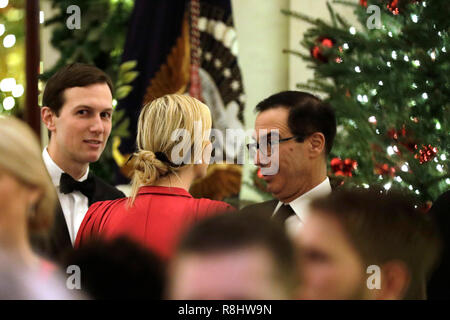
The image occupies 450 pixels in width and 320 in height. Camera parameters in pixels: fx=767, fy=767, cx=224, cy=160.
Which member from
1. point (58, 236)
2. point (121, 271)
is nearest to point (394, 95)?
point (58, 236)

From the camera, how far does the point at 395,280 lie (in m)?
1.32

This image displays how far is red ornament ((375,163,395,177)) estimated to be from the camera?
3.38 m

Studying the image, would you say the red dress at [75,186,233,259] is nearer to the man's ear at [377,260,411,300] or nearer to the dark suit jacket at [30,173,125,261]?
the dark suit jacket at [30,173,125,261]

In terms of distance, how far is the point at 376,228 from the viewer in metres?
1.28

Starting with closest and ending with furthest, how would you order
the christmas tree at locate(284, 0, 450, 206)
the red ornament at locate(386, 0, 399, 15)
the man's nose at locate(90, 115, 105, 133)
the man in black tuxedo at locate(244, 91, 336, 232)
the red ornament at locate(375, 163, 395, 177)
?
the man in black tuxedo at locate(244, 91, 336, 232)
the man's nose at locate(90, 115, 105, 133)
the christmas tree at locate(284, 0, 450, 206)
the red ornament at locate(375, 163, 395, 177)
the red ornament at locate(386, 0, 399, 15)

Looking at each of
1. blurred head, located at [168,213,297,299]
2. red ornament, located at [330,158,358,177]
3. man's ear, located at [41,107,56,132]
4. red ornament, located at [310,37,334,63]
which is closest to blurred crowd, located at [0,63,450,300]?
blurred head, located at [168,213,297,299]

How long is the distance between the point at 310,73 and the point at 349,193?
4.58m

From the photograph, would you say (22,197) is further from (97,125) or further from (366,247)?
(97,125)

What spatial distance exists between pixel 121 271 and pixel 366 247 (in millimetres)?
406

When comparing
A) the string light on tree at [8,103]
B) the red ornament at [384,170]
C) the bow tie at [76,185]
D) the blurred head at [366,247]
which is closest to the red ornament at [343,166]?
the red ornament at [384,170]

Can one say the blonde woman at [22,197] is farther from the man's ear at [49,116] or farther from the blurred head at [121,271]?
the man's ear at [49,116]

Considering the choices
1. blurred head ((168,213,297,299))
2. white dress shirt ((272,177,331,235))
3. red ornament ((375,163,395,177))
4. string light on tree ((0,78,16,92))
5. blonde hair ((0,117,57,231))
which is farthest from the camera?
string light on tree ((0,78,16,92))

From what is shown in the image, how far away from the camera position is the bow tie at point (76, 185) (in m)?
2.71

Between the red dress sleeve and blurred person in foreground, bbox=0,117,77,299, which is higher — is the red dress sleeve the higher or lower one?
the higher one
